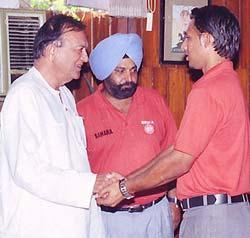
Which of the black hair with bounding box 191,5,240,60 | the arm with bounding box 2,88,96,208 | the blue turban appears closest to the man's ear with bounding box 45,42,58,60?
the arm with bounding box 2,88,96,208

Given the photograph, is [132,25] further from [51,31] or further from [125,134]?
[51,31]

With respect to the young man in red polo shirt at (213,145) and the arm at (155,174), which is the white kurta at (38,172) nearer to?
the arm at (155,174)

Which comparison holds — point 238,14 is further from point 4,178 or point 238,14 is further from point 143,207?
point 4,178

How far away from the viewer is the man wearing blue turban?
118 inches

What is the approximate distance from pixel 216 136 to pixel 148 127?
2.40ft

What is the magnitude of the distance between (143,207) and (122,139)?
36cm

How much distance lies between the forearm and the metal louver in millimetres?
1031

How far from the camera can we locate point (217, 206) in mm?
2434

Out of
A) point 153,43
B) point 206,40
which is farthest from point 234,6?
point 206,40

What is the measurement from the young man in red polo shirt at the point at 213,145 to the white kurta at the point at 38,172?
39 centimetres

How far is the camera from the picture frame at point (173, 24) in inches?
138

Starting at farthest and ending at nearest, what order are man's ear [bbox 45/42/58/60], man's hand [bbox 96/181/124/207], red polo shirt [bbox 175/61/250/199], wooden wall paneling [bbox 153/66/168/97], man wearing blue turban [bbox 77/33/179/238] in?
wooden wall paneling [bbox 153/66/168/97] → man wearing blue turban [bbox 77/33/179/238] → man's hand [bbox 96/181/124/207] → man's ear [bbox 45/42/58/60] → red polo shirt [bbox 175/61/250/199]

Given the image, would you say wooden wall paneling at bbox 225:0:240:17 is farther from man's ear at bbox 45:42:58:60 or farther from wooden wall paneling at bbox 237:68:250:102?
man's ear at bbox 45:42:58:60

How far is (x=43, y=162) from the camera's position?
8.01ft
